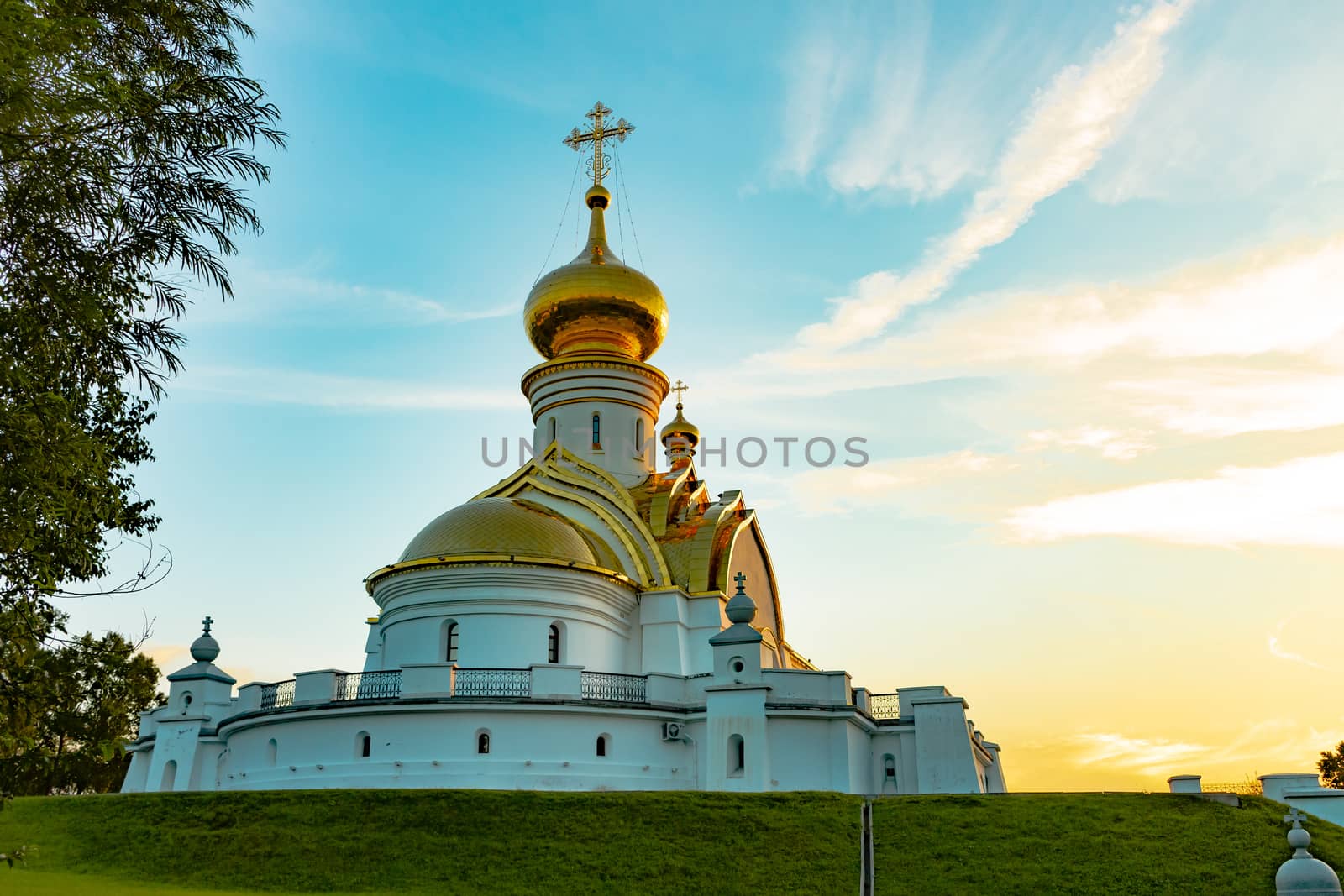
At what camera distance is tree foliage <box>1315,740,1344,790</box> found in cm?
3447

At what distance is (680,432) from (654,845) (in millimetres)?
16460

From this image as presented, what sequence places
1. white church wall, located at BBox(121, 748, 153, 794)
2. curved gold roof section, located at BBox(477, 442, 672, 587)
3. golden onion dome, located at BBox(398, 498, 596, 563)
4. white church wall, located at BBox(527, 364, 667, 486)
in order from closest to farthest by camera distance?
golden onion dome, located at BBox(398, 498, 596, 563) → white church wall, located at BBox(121, 748, 153, 794) → curved gold roof section, located at BBox(477, 442, 672, 587) → white church wall, located at BBox(527, 364, 667, 486)

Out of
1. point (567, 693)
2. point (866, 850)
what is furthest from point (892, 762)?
point (866, 850)

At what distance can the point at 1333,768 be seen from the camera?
34.8m

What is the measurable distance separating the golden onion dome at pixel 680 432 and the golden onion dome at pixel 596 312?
206cm

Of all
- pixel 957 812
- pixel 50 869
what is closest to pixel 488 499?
pixel 50 869

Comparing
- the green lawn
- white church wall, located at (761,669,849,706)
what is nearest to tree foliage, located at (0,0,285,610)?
the green lawn

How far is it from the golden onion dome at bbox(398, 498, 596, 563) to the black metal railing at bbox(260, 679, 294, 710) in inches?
116

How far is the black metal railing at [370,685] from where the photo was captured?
58.8 ft

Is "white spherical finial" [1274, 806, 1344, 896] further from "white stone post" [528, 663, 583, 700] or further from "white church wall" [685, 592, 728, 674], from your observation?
"white church wall" [685, 592, 728, 674]

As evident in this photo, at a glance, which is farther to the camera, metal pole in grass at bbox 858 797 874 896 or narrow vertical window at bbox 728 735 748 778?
narrow vertical window at bbox 728 735 748 778

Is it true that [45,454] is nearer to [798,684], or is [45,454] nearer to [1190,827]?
[1190,827]

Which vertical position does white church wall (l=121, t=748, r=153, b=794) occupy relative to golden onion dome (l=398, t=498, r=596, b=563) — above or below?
below

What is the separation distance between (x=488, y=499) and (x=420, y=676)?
14.1 ft
